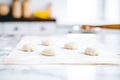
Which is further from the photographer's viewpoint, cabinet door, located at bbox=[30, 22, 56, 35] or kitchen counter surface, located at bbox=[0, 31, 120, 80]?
cabinet door, located at bbox=[30, 22, 56, 35]

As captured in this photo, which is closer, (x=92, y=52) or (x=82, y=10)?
(x=92, y=52)

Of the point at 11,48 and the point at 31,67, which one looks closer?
the point at 31,67

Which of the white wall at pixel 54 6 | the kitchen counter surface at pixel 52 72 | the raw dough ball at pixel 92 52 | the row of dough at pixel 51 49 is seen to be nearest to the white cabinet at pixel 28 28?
the white wall at pixel 54 6

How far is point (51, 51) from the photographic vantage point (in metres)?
1.19

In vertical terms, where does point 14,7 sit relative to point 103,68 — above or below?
above

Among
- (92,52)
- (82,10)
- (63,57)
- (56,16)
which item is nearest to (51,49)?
(63,57)

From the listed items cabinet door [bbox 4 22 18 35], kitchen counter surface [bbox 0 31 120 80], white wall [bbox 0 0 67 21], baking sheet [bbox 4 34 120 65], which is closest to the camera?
kitchen counter surface [bbox 0 31 120 80]

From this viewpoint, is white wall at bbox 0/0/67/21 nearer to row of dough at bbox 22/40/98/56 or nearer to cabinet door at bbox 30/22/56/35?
cabinet door at bbox 30/22/56/35

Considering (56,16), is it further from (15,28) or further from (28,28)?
(15,28)

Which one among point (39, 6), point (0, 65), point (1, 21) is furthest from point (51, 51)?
point (39, 6)

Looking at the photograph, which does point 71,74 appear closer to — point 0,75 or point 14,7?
point 0,75

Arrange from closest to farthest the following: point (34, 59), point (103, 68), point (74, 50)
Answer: point (103, 68), point (34, 59), point (74, 50)

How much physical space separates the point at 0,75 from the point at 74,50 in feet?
1.65

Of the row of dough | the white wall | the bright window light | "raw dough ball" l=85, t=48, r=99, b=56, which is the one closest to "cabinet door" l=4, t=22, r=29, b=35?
the white wall
